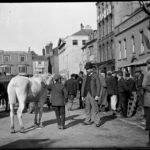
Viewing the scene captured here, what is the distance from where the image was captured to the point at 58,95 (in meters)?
9.19

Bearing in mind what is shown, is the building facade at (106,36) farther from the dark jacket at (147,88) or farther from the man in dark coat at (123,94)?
the dark jacket at (147,88)

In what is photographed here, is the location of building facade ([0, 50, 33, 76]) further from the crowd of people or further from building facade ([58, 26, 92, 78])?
the crowd of people

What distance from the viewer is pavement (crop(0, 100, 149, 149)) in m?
6.71

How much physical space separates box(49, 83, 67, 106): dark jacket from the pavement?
84 cm

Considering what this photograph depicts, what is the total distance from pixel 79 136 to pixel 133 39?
22.6m

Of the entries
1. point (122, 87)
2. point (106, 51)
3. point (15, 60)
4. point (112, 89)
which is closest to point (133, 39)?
point (106, 51)

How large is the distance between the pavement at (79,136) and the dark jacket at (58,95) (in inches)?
33.0

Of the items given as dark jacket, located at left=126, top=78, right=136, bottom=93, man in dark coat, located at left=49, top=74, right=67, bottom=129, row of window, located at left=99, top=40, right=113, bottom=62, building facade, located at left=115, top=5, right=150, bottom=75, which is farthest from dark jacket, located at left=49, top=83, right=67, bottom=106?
row of window, located at left=99, top=40, right=113, bottom=62

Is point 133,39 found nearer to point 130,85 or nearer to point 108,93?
point 108,93

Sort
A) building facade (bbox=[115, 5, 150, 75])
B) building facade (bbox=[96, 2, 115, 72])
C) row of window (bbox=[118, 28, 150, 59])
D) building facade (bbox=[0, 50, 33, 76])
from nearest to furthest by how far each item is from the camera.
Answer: building facade (bbox=[115, 5, 150, 75]) < row of window (bbox=[118, 28, 150, 59]) < building facade (bbox=[96, 2, 115, 72]) < building facade (bbox=[0, 50, 33, 76])

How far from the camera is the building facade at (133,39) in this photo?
25.2 meters

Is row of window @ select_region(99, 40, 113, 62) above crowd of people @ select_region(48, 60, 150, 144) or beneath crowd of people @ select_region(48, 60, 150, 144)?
above

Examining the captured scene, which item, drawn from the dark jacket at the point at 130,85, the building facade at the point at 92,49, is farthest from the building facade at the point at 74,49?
the dark jacket at the point at 130,85

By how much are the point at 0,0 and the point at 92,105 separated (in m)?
6.91
